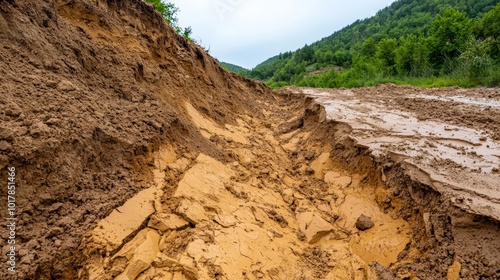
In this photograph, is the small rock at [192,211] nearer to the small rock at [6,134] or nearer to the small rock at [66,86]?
the small rock at [6,134]

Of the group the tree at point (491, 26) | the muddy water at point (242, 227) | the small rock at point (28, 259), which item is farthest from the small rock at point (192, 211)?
the tree at point (491, 26)

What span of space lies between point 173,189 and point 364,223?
1.99m

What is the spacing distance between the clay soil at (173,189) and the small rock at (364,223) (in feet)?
0.04

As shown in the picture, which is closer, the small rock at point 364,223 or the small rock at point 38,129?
the small rock at point 38,129

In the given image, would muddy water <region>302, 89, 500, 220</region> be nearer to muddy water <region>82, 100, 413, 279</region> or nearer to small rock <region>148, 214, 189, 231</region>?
muddy water <region>82, 100, 413, 279</region>

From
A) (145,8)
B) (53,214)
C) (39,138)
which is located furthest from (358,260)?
(145,8)

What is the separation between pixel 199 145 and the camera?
363cm

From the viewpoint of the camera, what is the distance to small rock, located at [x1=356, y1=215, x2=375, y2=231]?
2877 millimetres

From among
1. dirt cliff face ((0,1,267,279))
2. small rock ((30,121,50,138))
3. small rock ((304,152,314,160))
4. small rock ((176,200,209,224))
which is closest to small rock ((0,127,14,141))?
dirt cliff face ((0,1,267,279))

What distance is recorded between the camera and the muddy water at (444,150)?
2.54m

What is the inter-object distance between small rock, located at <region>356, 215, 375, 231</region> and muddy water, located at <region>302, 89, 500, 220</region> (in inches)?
28.3

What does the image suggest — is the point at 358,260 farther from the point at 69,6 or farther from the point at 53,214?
the point at 69,6

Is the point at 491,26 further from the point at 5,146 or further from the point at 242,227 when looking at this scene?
the point at 5,146

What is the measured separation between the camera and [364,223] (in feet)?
9.49
